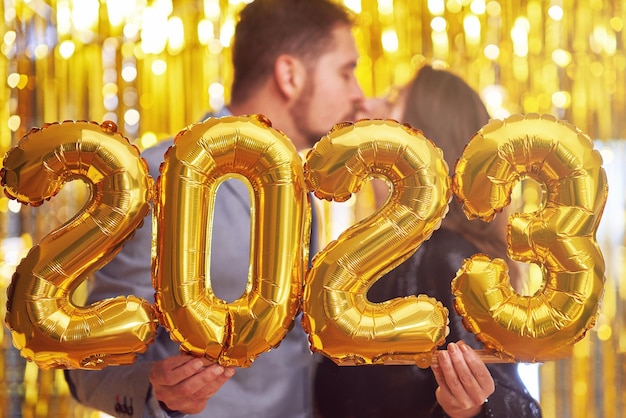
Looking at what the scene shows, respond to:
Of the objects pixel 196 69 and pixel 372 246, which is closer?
pixel 372 246

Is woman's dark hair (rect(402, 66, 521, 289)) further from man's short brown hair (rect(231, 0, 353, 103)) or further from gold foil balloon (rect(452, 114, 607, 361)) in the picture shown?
gold foil balloon (rect(452, 114, 607, 361))

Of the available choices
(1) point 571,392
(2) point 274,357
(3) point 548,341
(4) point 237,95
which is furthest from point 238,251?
(1) point 571,392

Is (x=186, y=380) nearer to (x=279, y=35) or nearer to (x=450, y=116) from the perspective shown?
(x=450, y=116)

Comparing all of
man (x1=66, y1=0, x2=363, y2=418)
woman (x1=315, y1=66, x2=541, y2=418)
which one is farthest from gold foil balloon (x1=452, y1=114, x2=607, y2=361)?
man (x1=66, y1=0, x2=363, y2=418)

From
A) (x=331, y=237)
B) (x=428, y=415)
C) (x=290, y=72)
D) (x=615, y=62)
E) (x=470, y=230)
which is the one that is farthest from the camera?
(x=615, y=62)

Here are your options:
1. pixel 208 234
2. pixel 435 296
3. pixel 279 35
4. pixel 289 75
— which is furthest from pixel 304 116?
pixel 208 234

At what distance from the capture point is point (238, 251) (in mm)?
1476

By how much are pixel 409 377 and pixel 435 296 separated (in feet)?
0.47

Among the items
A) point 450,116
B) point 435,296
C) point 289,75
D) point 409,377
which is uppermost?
point 289,75

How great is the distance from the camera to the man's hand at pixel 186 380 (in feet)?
3.60

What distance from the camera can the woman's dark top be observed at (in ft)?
4.43

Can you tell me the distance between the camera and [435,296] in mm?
1385

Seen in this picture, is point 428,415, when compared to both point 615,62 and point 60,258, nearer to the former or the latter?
point 60,258

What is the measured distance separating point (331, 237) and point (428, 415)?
58 cm
